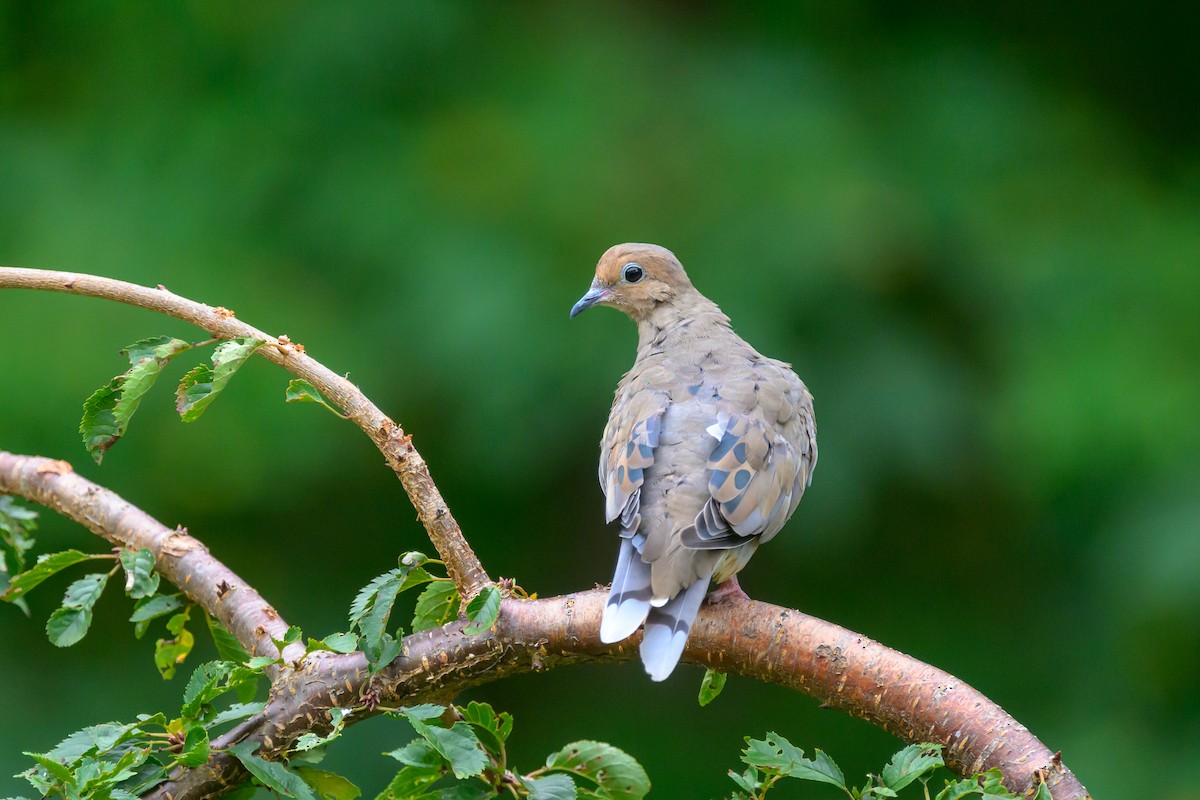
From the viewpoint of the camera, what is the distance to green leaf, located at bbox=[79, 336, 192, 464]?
1.70m

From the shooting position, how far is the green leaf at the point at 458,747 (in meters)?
1.42

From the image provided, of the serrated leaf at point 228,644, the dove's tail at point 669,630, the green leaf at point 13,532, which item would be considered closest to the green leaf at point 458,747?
the dove's tail at point 669,630

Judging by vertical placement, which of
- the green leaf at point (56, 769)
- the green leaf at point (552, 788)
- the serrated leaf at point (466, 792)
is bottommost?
the green leaf at point (56, 769)

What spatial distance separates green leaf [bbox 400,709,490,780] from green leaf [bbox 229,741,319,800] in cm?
19

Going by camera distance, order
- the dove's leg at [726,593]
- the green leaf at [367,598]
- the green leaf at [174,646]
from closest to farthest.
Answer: the green leaf at [367,598]
the dove's leg at [726,593]
the green leaf at [174,646]

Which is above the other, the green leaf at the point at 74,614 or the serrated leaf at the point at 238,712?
the green leaf at the point at 74,614

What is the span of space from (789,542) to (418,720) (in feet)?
11.0

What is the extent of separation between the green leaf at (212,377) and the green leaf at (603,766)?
0.63 meters

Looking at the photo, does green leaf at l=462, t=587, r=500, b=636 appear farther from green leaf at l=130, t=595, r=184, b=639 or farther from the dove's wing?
green leaf at l=130, t=595, r=184, b=639

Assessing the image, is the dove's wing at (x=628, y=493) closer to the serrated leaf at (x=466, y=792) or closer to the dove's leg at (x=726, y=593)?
the dove's leg at (x=726, y=593)

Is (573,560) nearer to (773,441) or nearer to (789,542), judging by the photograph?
(789,542)

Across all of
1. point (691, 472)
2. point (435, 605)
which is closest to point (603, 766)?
point (435, 605)

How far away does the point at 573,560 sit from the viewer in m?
5.05

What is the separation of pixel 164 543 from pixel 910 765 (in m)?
1.35
